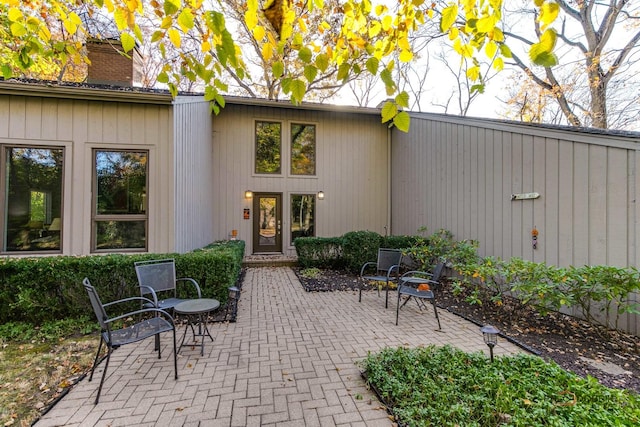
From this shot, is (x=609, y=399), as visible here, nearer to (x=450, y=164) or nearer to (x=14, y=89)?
(x=450, y=164)

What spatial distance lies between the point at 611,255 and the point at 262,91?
15.3 m

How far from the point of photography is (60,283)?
13.2 feet

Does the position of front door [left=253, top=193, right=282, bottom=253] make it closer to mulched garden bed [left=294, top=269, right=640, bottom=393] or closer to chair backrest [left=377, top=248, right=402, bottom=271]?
chair backrest [left=377, top=248, right=402, bottom=271]

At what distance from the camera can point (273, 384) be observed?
106 inches

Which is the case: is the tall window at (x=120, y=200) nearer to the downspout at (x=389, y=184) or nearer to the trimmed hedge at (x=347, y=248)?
the trimmed hedge at (x=347, y=248)

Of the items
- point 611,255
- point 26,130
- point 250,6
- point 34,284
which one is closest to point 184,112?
point 26,130

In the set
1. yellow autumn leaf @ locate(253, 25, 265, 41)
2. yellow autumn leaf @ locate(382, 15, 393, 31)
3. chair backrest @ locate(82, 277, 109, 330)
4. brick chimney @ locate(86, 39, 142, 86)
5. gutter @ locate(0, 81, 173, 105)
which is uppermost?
brick chimney @ locate(86, 39, 142, 86)

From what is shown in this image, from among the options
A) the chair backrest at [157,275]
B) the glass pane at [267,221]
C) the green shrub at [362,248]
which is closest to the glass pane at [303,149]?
the glass pane at [267,221]

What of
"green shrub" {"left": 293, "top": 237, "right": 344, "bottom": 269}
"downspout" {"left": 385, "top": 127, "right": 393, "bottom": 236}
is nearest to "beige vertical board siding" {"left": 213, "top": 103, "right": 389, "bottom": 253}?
"downspout" {"left": 385, "top": 127, "right": 393, "bottom": 236}

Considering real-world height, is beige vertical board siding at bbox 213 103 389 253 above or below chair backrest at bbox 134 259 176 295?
above

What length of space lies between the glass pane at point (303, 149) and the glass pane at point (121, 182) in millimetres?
5473

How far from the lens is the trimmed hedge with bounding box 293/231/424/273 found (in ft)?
24.2

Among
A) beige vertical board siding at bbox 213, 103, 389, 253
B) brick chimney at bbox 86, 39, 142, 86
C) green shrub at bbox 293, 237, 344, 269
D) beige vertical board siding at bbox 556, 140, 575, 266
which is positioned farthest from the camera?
beige vertical board siding at bbox 213, 103, 389, 253

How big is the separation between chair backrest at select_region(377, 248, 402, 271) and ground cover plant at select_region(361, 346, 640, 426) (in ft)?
7.87
